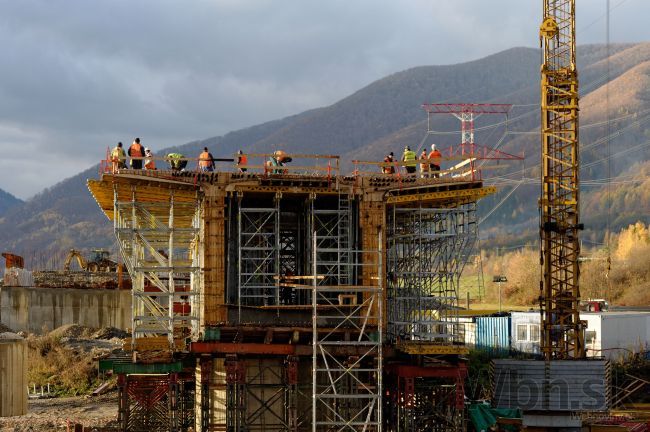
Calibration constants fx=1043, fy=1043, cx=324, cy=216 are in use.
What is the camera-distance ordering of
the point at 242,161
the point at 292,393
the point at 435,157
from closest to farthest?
1. the point at 292,393
2. the point at 242,161
3. the point at 435,157

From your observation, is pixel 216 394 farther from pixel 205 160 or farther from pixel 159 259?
pixel 205 160

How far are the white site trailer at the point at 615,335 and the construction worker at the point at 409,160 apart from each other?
1804 centimetres

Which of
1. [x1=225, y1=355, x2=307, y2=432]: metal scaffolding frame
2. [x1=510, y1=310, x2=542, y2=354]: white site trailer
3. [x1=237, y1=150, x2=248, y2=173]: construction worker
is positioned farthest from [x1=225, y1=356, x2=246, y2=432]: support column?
[x1=510, y1=310, x2=542, y2=354]: white site trailer

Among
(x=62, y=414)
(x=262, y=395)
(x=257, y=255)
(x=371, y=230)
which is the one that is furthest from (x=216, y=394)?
(x=62, y=414)

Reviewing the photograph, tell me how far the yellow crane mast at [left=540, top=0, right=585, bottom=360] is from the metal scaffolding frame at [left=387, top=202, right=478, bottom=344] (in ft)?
31.9

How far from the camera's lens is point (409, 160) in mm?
43688

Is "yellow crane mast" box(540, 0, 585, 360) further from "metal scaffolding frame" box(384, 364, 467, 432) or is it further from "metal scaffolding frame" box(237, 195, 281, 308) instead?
"metal scaffolding frame" box(237, 195, 281, 308)

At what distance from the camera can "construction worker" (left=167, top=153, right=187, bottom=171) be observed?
40.3 m

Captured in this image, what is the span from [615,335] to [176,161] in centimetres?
3113

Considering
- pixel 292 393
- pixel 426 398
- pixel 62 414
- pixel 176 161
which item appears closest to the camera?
pixel 292 393

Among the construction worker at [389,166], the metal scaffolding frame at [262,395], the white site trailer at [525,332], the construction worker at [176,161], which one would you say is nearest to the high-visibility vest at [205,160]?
the construction worker at [176,161]

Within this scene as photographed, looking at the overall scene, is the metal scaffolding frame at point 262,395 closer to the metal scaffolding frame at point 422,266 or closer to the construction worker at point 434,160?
the metal scaffolding frame at point 422,266

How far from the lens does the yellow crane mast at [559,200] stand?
52875mm

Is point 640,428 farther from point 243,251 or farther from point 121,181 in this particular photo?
point 121,181
